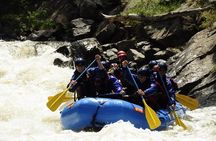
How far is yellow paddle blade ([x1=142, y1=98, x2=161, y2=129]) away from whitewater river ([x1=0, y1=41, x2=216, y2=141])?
0.59 feet

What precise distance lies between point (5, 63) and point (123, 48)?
14.6 ft

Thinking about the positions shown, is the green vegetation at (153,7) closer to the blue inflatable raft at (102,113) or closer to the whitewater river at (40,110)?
the whitewater river at (40,110)

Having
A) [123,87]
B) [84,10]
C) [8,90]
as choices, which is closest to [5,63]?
[8,90]

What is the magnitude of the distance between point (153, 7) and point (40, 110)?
8238mm

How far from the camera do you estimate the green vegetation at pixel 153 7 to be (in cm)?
1709

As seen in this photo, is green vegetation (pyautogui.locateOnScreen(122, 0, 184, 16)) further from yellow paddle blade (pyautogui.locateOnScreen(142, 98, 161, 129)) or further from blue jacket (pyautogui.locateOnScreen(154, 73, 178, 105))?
yellow paddle blade (pyautogui.locateOnScreen(142, 98, 161, 129))

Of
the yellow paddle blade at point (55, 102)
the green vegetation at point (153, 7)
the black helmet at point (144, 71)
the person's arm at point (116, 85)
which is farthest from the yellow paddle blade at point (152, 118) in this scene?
the green vegetation at point (153, 7)

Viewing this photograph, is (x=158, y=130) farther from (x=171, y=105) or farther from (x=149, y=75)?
(x=149, y=75)

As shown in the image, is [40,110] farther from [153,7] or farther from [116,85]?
[153,7]

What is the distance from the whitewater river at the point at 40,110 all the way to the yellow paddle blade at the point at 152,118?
180mm

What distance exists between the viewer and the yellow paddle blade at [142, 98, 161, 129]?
809cm

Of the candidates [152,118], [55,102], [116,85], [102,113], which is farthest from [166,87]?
[55,102]

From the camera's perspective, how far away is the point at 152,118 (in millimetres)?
8156

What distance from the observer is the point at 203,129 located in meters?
8.47
